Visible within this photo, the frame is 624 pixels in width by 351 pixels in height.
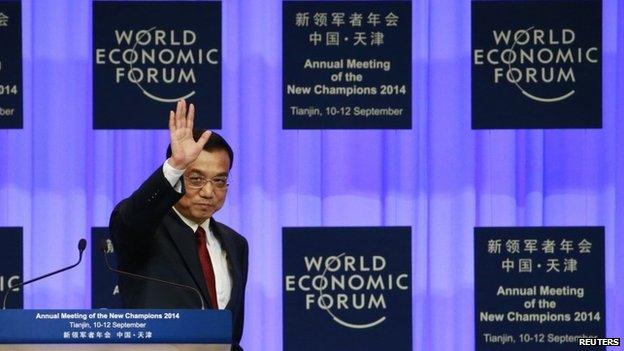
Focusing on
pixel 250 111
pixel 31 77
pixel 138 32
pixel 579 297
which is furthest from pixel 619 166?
pixel 31 77

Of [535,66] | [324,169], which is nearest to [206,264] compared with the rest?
[324,169]

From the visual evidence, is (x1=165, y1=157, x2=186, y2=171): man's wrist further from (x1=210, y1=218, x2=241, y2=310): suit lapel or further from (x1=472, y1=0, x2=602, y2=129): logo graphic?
(x1=472, y1=0, x2=602, y2=129): logo graphic

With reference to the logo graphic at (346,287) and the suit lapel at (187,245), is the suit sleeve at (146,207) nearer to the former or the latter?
the suit lapel at (187,245)

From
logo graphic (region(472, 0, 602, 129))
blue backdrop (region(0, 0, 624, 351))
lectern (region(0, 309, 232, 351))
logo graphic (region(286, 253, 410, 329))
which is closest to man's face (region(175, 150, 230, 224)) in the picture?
lectern (region(0, 309, 232, 351))

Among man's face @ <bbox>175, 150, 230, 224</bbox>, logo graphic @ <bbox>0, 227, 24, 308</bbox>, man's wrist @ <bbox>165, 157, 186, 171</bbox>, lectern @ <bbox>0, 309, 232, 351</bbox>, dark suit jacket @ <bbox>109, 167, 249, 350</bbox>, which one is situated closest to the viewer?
lectern @ <bbox>0, 309, 232, 351</bbox>

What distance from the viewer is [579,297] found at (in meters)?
4.93

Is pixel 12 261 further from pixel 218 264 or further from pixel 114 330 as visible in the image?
pixel 114 330

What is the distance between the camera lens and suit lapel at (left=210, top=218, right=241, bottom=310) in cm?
346

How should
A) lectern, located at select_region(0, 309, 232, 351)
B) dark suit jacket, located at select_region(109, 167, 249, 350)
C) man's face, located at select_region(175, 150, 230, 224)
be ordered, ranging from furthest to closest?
1. man's face, located at select_region(175, 150, 230, 224)
2. dark suit jacket, located at select_region(109, 167, 249, 350)
3. lectern, located at select_region(0, 309, 232, 351)

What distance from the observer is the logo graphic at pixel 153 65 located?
4855 millimetres

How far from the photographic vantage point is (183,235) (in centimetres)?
351

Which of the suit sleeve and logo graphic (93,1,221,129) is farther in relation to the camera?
logo graphic (93,1,221,129)

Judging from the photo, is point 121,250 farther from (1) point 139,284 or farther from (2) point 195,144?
(2) point 195,144

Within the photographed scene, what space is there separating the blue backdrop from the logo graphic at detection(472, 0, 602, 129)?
6 centimetres
